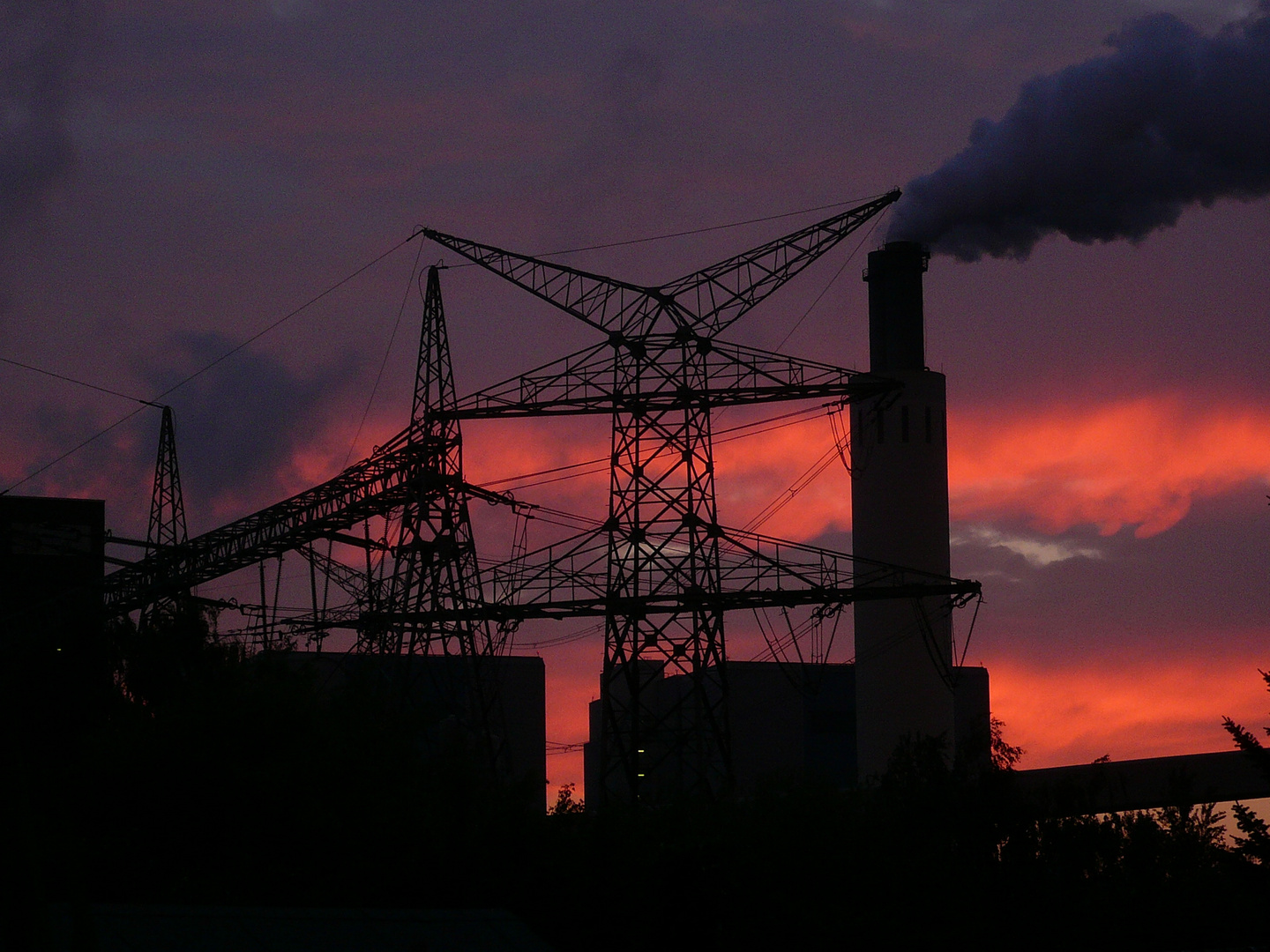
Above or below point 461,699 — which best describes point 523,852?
below

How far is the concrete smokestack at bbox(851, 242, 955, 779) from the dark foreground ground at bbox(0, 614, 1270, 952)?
21581 mm

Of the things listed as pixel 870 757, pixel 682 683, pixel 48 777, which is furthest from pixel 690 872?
pixel 682 683

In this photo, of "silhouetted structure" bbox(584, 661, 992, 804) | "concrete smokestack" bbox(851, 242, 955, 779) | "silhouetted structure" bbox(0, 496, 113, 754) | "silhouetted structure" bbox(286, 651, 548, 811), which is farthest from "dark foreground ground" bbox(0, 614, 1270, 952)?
"silhouetted structure" bbox(584, 661, 992, 804)

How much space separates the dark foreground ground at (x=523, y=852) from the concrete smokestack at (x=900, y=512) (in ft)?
70.8

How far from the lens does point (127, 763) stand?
35406 mm

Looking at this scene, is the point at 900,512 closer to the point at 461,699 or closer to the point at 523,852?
the point at 461,699

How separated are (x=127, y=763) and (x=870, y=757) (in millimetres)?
34354

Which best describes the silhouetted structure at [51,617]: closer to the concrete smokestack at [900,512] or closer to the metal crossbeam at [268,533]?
the metal crossbeam at [268,533]

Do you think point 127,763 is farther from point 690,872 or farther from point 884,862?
point 884,862

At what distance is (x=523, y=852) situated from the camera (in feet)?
115

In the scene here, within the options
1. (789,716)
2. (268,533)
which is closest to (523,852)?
(268,533)

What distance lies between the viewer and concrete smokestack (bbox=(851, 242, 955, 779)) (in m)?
62.6

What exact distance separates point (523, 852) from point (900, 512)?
30944mm

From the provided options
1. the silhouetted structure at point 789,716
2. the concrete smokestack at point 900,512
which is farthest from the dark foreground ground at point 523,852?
the silhouetted structure at point 789,716
